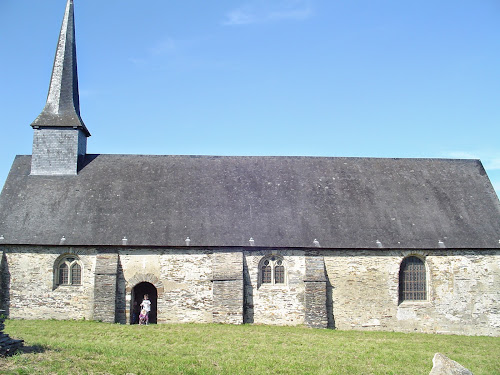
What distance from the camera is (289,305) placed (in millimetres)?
20656

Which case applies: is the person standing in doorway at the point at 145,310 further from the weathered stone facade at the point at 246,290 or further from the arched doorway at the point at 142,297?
the arched doorway at the point at 142,297

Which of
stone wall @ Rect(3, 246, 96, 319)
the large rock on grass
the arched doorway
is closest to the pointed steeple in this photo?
stone wall @ Rect(3, 246, 96, 319)

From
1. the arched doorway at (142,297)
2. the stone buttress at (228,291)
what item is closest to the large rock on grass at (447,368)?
the stone buttress at (228,291)

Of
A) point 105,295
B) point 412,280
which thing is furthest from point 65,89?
point 412,280

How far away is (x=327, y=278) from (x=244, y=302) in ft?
12.1

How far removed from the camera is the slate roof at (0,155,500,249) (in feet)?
69.3

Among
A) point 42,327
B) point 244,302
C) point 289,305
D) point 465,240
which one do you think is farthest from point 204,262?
point 465,240

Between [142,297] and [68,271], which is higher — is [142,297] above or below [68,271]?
below

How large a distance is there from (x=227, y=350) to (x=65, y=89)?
53.6ft

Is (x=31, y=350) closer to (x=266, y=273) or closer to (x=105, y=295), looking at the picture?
(x=105, y=295)

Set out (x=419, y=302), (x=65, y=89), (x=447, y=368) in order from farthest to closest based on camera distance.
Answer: (x=65, y=89), (x=419, y=302), (x=447, y=368)

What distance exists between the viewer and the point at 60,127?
77.4ft

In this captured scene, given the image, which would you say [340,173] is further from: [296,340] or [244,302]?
[296,340]

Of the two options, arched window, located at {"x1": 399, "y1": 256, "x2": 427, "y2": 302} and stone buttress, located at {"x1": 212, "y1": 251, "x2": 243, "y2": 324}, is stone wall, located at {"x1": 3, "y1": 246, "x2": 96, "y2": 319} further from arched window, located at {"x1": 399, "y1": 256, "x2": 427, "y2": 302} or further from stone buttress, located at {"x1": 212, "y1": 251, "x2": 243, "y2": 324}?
arched window, located at {"x1": 399, "y1": 256, "x2": 427, "y2": 302}
